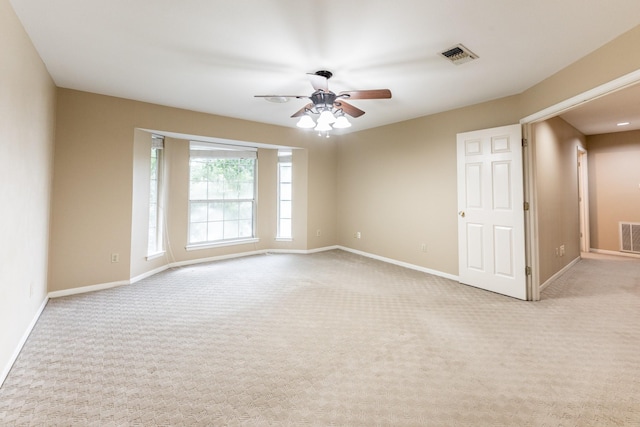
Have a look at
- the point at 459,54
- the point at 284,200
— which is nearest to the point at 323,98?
the point at 459,54

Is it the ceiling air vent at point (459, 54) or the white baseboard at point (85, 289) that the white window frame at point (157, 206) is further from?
the ceiling air vent at point (459, 54)

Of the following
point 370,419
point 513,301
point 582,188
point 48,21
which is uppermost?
point 48,21

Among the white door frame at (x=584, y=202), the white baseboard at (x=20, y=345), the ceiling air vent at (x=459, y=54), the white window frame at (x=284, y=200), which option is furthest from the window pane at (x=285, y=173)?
the white door frame at (x=584, y=202)

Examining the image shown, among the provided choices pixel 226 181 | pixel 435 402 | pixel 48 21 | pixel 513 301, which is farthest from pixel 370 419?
pixel 226 181

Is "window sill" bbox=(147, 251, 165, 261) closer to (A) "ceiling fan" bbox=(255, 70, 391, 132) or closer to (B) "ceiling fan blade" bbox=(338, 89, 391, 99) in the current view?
(A) "ceiling fan" bbox=(255, 70, 391, 132)

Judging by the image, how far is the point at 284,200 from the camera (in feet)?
18.7

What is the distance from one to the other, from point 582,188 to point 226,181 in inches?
287

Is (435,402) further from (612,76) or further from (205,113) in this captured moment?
(205,113)

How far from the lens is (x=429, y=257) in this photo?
4.34 m

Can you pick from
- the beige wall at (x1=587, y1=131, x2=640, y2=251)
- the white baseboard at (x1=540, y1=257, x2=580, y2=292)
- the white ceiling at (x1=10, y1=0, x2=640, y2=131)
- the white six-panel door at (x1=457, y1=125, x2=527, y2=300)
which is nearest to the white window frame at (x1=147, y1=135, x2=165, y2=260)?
the white ceiling at (x1=10, y1=0, x2=640, y2=131)

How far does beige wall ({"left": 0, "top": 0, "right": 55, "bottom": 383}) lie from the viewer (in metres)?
1.83

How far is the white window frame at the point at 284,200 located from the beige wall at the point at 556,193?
12.9 feet

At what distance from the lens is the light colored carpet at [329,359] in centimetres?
156

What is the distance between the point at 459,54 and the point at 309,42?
130 cm
